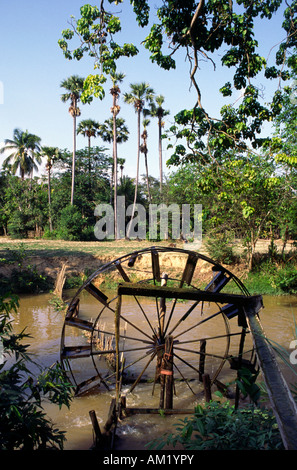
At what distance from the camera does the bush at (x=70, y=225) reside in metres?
29.2

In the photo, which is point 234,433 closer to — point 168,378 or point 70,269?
point 168,378

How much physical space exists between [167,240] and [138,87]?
13.7m

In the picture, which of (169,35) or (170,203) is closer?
(169,35)

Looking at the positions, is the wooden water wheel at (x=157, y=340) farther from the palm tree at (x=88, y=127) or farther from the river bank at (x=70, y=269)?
the palm tree at (x=88, y=127)

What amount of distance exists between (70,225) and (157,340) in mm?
23513

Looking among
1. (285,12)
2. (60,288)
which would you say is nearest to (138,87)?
(60,288)

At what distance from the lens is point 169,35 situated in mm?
5965

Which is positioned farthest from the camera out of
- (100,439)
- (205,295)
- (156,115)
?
(156,115)

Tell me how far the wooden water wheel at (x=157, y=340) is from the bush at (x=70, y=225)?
12.8 m

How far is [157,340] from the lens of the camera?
730cm

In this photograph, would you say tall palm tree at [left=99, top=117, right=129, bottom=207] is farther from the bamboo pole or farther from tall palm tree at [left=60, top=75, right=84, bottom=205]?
the bamboo pole

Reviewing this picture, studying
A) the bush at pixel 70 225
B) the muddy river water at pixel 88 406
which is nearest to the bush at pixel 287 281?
the muddy river water at pixel 88 406

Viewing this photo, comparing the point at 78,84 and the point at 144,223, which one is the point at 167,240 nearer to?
the point at 144,223
